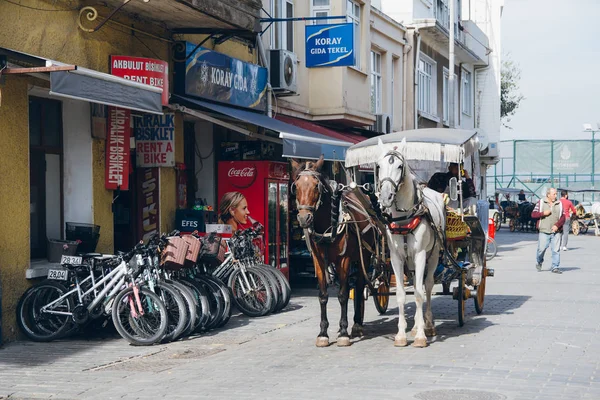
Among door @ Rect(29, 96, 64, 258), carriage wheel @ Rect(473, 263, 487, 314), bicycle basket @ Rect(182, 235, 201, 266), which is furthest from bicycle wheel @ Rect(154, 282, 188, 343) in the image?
carriage wheel @ Rect(473, 263, 487, 314)

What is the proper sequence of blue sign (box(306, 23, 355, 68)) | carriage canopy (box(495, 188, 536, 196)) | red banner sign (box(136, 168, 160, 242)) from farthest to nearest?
carriage canopy (box(495, 188, 536, 196)) < blue sign (box(306, 23, 355, 68)) < red banner sign (box(136, 168, 160, 242))

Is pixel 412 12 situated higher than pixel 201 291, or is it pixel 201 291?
pixel 412 12

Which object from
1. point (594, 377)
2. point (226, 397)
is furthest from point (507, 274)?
point (226, 397)

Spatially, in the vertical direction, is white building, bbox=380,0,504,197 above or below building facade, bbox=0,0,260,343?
above

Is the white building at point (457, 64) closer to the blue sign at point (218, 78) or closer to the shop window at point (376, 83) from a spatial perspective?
the shop window at point (376, 83)

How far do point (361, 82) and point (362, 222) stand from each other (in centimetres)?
1131

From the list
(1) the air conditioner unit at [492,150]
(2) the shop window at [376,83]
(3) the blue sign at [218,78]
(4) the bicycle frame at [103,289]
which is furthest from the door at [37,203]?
(1) the air conditioner unit at [492,150]

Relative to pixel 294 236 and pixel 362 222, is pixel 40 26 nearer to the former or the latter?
pixel 362 222

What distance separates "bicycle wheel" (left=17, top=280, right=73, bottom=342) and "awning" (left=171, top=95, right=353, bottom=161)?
4.02 metres

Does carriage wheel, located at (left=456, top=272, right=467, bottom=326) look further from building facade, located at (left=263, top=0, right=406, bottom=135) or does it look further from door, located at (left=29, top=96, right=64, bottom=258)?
building facade, located at (left=263, top=0, right=406, bottom=135)

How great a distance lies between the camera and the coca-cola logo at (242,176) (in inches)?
626

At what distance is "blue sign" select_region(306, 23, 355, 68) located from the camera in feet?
59.0

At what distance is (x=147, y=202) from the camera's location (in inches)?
564

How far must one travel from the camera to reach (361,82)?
71.4 feet
